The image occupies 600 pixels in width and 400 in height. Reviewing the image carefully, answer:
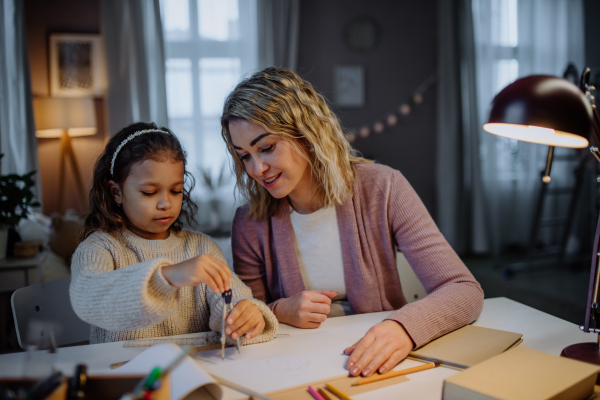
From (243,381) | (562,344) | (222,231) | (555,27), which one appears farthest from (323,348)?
(555,27)

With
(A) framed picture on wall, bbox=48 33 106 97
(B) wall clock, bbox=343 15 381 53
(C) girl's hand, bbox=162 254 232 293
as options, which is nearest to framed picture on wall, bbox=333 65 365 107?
(B) wall clock, bbox=343 15 381 53

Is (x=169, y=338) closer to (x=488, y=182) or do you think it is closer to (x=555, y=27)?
(x=488, y=182)

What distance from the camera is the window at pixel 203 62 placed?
3.83 metres

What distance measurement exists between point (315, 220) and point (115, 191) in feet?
1.88

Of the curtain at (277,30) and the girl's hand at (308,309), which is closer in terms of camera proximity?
the girl's hand at (308,309)

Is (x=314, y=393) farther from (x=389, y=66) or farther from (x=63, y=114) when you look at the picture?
(x=389, y=66)

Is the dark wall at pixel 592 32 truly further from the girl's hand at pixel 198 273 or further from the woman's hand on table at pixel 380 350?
the girl's hand at pixel 198 273

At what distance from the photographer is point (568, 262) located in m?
4.07

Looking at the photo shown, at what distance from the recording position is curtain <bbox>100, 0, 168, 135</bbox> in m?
3.67

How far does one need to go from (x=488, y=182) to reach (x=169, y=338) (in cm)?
410

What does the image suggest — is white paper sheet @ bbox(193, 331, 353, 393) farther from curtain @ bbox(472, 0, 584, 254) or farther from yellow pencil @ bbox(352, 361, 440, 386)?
curtain @ bbox(472, 0, 584, 254)

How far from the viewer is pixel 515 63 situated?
14.5 feet

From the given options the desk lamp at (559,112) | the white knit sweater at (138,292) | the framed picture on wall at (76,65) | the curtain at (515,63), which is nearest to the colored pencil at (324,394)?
the white knit sweater at (138,292)

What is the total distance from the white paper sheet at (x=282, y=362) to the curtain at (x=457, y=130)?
12.1 feet
